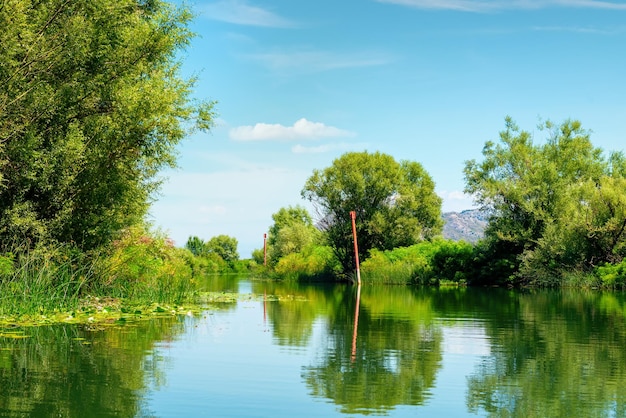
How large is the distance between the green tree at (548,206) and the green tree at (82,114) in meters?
33.5

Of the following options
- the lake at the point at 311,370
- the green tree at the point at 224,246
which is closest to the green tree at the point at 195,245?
the green tree at the point at 224,246

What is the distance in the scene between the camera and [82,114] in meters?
20.5

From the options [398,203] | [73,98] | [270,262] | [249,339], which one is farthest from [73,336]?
[270,262]

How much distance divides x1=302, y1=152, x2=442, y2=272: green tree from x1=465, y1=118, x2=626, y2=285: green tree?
1131 cm

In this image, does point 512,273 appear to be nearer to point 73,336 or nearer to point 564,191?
point 564,191

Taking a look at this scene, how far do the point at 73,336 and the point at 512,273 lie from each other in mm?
44418

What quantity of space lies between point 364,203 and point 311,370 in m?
57.3

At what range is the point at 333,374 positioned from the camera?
Result: 1024 centimetres

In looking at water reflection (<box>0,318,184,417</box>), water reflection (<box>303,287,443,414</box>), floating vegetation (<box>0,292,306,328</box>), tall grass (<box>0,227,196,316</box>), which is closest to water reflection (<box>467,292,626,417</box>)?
water reflection (<box>303,287,443,414</box>)

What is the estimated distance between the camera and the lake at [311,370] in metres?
8.04

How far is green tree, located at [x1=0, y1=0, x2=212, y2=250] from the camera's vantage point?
18.3 metres

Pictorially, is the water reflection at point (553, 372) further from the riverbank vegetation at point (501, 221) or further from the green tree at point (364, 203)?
the green tree at point (364, 203)

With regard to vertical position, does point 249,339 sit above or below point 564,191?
below

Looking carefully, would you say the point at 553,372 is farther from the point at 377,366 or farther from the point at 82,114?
the point at 82,114
